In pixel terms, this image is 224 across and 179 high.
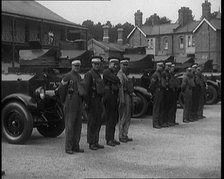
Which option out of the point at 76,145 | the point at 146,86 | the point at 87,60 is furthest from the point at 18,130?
the point at 146,86

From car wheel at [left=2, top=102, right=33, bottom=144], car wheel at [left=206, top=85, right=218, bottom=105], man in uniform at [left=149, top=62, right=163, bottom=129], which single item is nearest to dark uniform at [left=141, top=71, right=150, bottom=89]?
man in uniform at [left=149, top=62, right=163, bottom=129]

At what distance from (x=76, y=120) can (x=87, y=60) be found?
441cm

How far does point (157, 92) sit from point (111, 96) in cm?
240

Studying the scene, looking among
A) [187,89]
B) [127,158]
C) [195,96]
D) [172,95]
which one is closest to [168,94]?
[172,95]

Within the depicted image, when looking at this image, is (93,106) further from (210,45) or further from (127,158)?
(210,45)

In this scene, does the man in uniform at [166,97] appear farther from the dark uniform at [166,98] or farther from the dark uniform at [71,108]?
the dark uniform at [71,108]

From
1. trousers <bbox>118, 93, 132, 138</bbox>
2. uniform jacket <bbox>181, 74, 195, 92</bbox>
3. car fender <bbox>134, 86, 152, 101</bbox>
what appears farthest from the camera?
car fender <bbox>134, 86, 152, 101</bbox>

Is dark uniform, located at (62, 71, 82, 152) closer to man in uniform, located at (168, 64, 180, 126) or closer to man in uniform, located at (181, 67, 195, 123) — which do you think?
man in uniform, located at (168, 64, 180, 126)

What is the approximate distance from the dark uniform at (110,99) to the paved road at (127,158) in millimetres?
301

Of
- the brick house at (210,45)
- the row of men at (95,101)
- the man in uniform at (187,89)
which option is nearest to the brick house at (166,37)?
the brick house at (210,45)

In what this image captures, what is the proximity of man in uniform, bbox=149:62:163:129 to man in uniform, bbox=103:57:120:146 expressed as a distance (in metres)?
2.15

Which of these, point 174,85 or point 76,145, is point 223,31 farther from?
point 174,85

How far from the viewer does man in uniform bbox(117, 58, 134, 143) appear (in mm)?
6836

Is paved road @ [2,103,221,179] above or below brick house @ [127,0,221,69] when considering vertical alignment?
below
